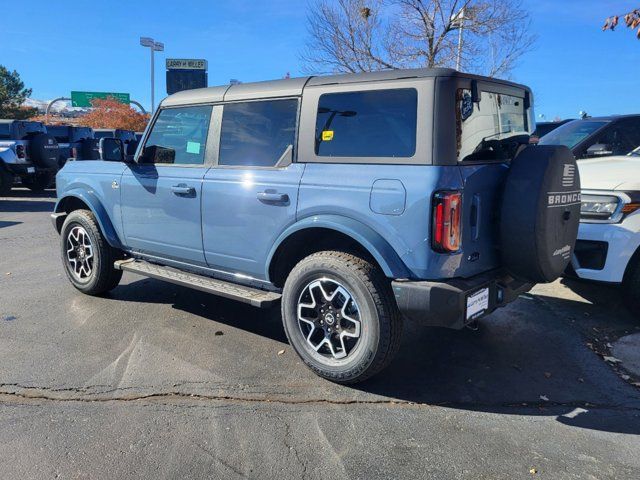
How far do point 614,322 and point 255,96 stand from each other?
391 centimetres

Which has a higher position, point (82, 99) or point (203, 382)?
point (82, 99)

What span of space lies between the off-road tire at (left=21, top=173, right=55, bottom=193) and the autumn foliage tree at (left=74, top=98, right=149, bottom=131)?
73.3 feet

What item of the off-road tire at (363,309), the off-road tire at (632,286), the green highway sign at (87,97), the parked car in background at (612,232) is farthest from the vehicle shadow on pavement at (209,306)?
the green highway sign at (87,97)

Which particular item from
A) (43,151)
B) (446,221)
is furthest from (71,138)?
(446,221)

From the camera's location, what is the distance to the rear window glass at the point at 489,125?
3.12 metres

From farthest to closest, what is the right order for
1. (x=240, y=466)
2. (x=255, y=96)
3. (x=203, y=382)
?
(x=255, y=96) → (x=203, y=382) → (x=240, y=466)

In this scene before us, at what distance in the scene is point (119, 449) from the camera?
273 centimetres

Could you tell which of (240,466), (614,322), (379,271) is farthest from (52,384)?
(614,322)

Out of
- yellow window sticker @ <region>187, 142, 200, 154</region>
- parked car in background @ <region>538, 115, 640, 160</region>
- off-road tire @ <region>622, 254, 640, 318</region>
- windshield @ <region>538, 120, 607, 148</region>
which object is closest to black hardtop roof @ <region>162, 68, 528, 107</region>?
yellow window sticker @ <region>187, 142, 200, 154</region>

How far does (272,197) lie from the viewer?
3.63 meters

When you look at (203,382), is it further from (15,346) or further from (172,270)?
(15,346)

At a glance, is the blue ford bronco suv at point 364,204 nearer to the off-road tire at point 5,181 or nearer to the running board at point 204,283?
the running board at point 204,283

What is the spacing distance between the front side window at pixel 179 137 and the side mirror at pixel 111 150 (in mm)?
342

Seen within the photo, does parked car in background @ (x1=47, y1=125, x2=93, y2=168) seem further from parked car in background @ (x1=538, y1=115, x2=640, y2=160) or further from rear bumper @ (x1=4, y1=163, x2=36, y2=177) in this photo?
parked car in background @ (x1=538, y1=115, x2=640, y2=160)
